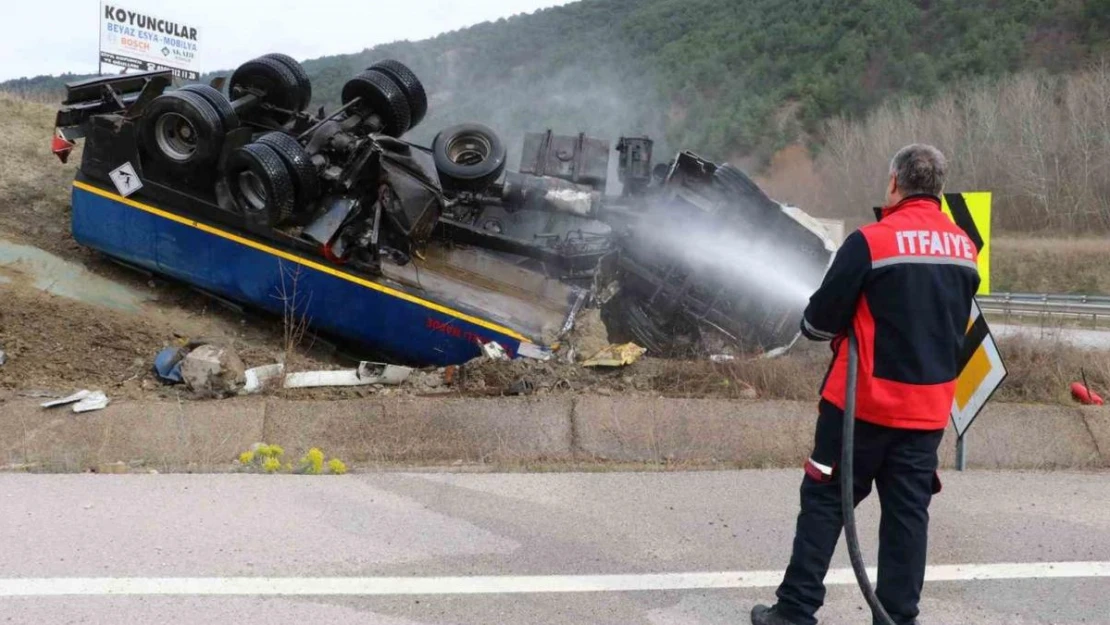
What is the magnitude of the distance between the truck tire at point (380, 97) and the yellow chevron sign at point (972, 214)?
5054mm

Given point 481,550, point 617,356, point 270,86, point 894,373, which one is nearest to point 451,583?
point 481,550

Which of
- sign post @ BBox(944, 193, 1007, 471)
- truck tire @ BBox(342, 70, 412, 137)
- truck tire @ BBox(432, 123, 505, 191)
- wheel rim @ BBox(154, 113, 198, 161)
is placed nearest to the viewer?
sign post @ BBox(944, 193, 1007, 471)

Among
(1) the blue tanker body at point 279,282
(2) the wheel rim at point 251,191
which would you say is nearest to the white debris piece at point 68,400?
(1) the blue tanker body at point 279,282

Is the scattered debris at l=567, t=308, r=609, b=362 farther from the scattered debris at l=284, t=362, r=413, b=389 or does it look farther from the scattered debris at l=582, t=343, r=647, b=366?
the scattered debris at l=284, t=362, r=413, b=389

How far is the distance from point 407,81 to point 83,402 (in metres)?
4.27

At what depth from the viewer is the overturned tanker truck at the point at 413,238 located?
297 inches

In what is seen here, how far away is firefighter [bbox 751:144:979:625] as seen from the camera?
3.03m

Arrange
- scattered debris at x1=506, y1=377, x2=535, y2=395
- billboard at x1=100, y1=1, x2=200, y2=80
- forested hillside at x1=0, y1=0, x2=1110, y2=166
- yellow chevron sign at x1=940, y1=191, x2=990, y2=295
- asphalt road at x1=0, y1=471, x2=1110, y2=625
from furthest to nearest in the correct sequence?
forested hillside at x1=0, y1=0, x2=1110, y2=166 → billboard at x1=100, y1=1, x2=200, y2=80 → scattered debris at x1=506, y1=377, x2=535, y2=395 → yellow chevron sign at x1=940, y1=191, x2=990, y2=295 → asphalt road at x1=0, y1=471, x2=1110, y2=625

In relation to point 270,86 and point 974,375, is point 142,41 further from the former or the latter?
point 974,375

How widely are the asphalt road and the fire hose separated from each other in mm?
327

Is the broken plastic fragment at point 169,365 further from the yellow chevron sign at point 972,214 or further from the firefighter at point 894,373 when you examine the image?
the yellow chevron sign at point 972,214

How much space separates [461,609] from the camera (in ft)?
10.8

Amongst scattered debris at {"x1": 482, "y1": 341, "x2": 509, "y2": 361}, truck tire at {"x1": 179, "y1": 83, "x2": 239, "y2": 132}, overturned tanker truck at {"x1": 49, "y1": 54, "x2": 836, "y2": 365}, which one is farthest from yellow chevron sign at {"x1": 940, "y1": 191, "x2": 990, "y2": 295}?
truck tire at {"x1": 179, "y1": 83, "x2": 239, "y2": 132}

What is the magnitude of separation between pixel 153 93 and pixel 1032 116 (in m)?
38.4
